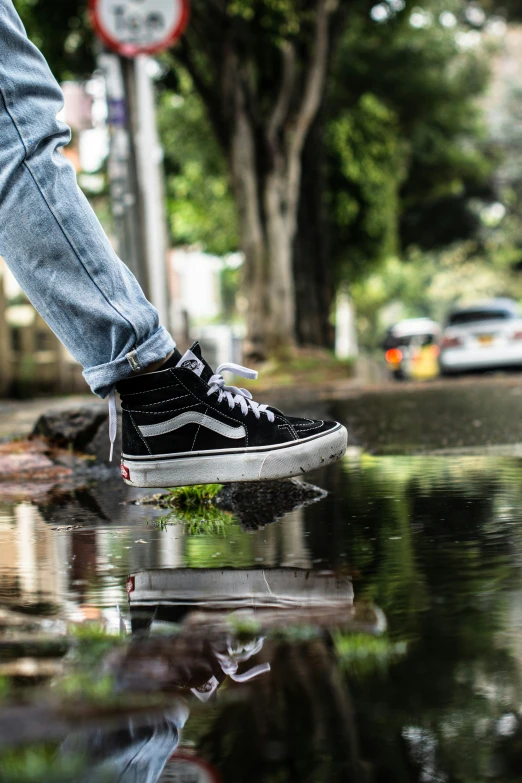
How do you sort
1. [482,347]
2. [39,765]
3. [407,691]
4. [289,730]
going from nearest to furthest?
1. [39,765]
2. [289,730]
3. [407,691]
4. [482,347]

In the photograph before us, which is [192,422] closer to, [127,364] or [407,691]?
[127,364]

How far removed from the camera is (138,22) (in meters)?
9.70

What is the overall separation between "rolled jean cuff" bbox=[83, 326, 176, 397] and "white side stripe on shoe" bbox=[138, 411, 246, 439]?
0.17 m

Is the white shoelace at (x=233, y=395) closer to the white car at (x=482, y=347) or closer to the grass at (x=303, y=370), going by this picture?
the grass at (x=303, y=370)

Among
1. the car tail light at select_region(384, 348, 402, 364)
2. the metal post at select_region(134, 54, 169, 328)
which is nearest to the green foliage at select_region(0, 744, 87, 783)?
the metal post at select_region(134, 54, 169, 328)

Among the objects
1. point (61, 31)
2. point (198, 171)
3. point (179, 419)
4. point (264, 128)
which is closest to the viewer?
point (179, 419)

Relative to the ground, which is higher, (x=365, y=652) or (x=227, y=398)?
(x=227, y=398)

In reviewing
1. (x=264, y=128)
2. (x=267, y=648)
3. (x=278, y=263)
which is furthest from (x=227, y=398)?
(x=264, y=128)

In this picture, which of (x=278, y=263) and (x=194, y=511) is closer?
(x=194, y=511)

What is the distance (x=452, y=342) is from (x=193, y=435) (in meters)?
18.6

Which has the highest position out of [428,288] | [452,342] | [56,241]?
[428,288]

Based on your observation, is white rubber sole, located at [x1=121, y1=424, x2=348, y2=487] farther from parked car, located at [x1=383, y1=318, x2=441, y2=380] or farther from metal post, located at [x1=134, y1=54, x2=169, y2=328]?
parked car, located at [x1=383, y1=318, x2=441, y2=380]

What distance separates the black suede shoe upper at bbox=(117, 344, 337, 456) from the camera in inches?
129

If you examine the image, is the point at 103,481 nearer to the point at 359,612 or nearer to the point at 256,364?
the point at 359,612
